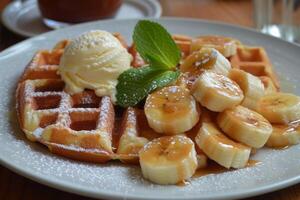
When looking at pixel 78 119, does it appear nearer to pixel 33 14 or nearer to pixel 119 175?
pixel 119 175

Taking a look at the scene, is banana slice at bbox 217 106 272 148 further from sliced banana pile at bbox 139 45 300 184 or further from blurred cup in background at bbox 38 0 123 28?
blurred cup in background at bbox 38 0 123 28

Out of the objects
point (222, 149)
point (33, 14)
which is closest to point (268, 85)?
point (222, 149)

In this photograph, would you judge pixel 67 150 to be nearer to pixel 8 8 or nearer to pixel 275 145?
pixel 275 145

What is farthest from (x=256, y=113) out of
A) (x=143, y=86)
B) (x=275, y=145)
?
(x=143, y=86)

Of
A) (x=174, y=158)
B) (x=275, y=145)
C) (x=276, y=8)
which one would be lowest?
(x=276, y=8)

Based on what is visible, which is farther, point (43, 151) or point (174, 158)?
point (43, 151)

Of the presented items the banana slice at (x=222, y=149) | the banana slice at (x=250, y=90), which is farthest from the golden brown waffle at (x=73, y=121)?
the banana slice at (x=250, y=90)
